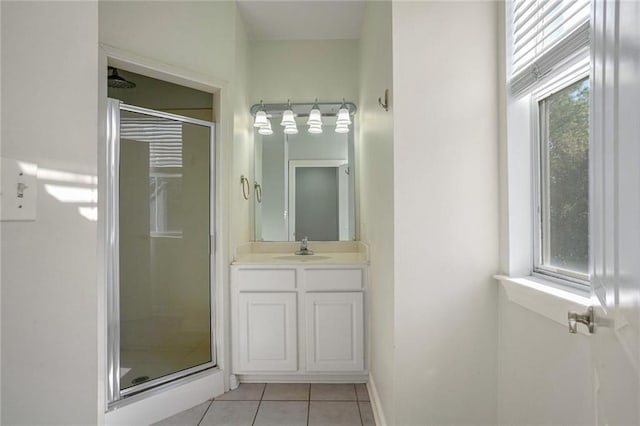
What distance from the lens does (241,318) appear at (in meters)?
2.27

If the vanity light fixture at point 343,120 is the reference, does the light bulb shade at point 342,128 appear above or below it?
below

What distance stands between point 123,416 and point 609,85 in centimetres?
231

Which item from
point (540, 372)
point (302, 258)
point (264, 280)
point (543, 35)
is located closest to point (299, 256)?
point (302, 258)

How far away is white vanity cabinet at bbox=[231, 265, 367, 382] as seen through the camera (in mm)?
2273

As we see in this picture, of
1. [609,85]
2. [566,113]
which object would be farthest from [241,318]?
[609,85]

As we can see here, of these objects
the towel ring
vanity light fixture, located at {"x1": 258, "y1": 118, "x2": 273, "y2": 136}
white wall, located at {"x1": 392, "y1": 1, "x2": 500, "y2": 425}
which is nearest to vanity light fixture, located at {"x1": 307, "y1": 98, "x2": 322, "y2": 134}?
vanity light fixture, located at {"x1": 258, "y1": 118, "x2": 273, "y2": 136}

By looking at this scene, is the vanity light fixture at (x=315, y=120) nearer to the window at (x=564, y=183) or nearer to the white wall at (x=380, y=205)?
the white wall at (x=380, y=205)

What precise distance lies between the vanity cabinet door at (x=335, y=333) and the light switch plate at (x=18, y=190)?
1785mm

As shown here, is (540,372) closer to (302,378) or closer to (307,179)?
(302,378)

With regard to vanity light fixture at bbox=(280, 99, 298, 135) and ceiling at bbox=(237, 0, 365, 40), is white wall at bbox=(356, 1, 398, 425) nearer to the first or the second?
ceiling at bbox=(237, 0, 365, 40)

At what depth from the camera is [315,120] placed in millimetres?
2863

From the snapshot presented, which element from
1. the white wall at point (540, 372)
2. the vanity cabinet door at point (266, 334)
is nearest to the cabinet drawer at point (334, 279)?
the vanity cabinet door at point (266, 334)

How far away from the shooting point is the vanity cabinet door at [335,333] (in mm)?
2277

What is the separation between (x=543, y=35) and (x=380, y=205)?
0.96 metres
